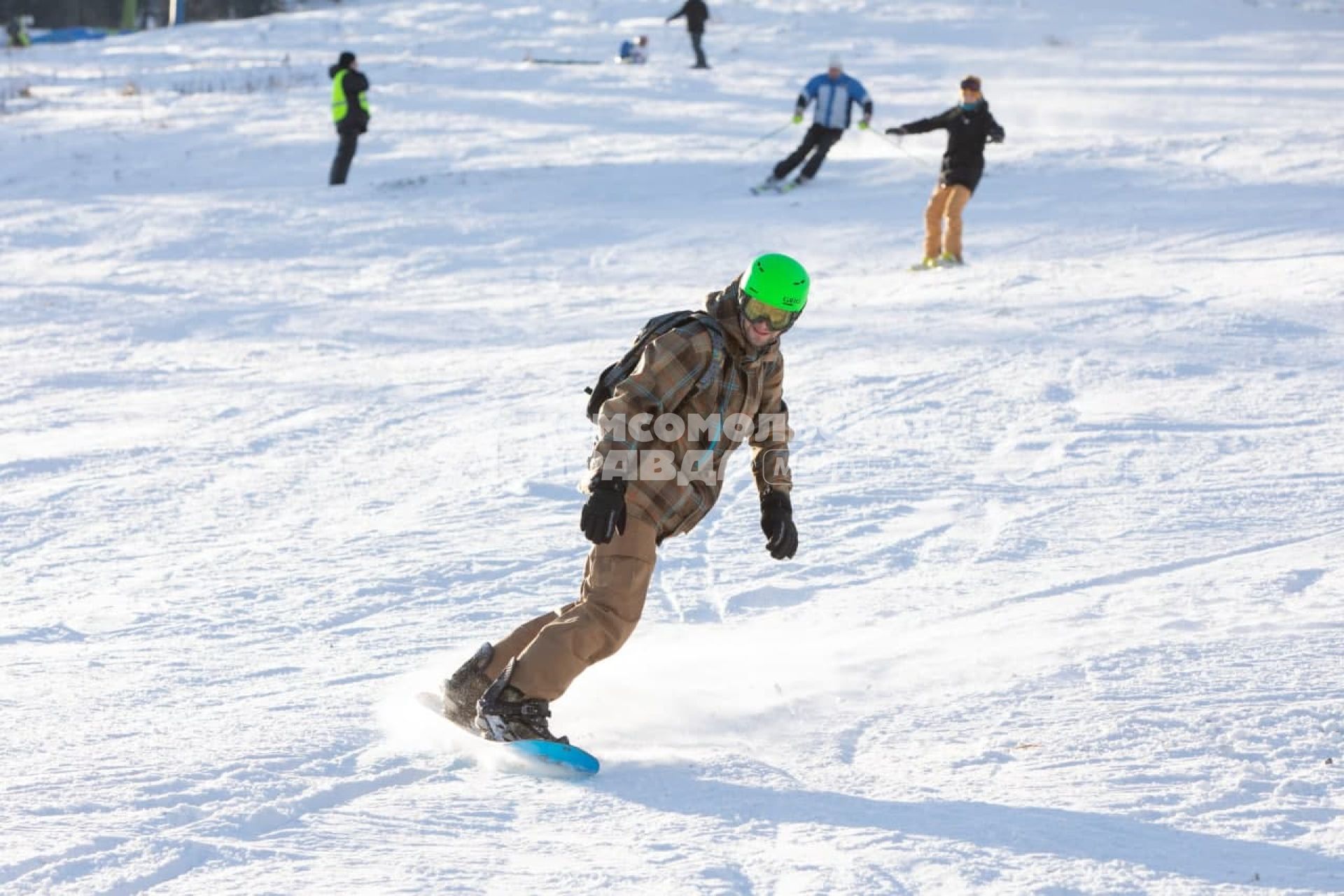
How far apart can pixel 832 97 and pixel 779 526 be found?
1188cm

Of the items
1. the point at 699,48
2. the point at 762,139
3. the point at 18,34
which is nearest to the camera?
the point at 762,139

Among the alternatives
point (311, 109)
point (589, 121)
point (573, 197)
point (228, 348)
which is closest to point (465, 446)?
point (228, 348)

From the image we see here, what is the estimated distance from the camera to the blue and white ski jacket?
15188 mm

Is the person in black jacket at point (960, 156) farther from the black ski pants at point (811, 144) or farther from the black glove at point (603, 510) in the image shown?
the black glove at point (603, 510)

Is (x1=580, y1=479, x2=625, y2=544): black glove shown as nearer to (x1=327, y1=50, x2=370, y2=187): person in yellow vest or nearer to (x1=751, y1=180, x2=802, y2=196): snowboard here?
(x1=751, y1=180, x2=802, y2=196): snowboard

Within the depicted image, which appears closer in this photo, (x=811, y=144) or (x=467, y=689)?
(x=467, y=689)

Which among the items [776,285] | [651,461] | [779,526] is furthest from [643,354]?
[779,526]

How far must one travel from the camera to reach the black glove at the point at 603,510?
3.58 m

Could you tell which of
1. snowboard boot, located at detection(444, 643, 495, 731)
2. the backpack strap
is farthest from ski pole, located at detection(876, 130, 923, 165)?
snowboard boot, located at detection(444, 643, 495, 731)

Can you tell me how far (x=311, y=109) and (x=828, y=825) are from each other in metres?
19.5

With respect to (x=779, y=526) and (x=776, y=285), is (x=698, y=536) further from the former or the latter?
(x=776, y=285)

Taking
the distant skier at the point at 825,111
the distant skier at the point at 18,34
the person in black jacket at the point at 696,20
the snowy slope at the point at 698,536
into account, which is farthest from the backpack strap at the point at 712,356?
the distant skier at the point at 18,34

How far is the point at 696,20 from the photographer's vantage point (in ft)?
77.1

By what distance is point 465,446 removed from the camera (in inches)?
292
